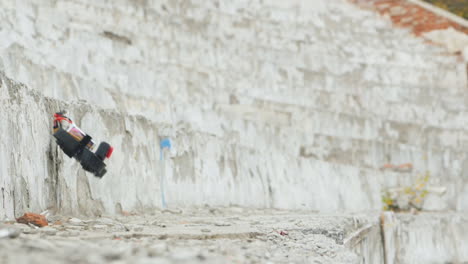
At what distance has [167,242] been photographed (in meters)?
5.20

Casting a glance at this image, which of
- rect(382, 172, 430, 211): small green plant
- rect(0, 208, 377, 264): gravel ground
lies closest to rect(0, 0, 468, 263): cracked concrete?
rect(0, 208, 377, 264): gravel ground

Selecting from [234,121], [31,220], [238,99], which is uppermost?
[238,99]

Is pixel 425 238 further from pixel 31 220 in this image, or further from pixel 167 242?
pixel 167 242

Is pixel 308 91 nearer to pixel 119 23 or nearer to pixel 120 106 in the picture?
pixel 119 23

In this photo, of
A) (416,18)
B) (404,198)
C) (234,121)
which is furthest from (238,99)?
(416,18)

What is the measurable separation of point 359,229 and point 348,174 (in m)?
4.75

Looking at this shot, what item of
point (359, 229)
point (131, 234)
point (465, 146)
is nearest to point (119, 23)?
point (359, 229)

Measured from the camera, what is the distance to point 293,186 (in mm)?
14023

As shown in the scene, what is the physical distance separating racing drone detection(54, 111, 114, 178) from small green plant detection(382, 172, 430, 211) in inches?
408

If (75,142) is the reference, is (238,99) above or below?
above

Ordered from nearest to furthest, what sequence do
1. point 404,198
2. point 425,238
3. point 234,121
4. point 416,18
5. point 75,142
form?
1. point 75,142
2. point 425,238
3. point 234,121
4. point 404,198
5. point 416,18

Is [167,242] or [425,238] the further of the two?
[425,238]

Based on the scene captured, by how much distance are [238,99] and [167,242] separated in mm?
12540

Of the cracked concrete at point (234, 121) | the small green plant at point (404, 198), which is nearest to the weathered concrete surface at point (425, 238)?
the cracked concrete at point (234, 121)
